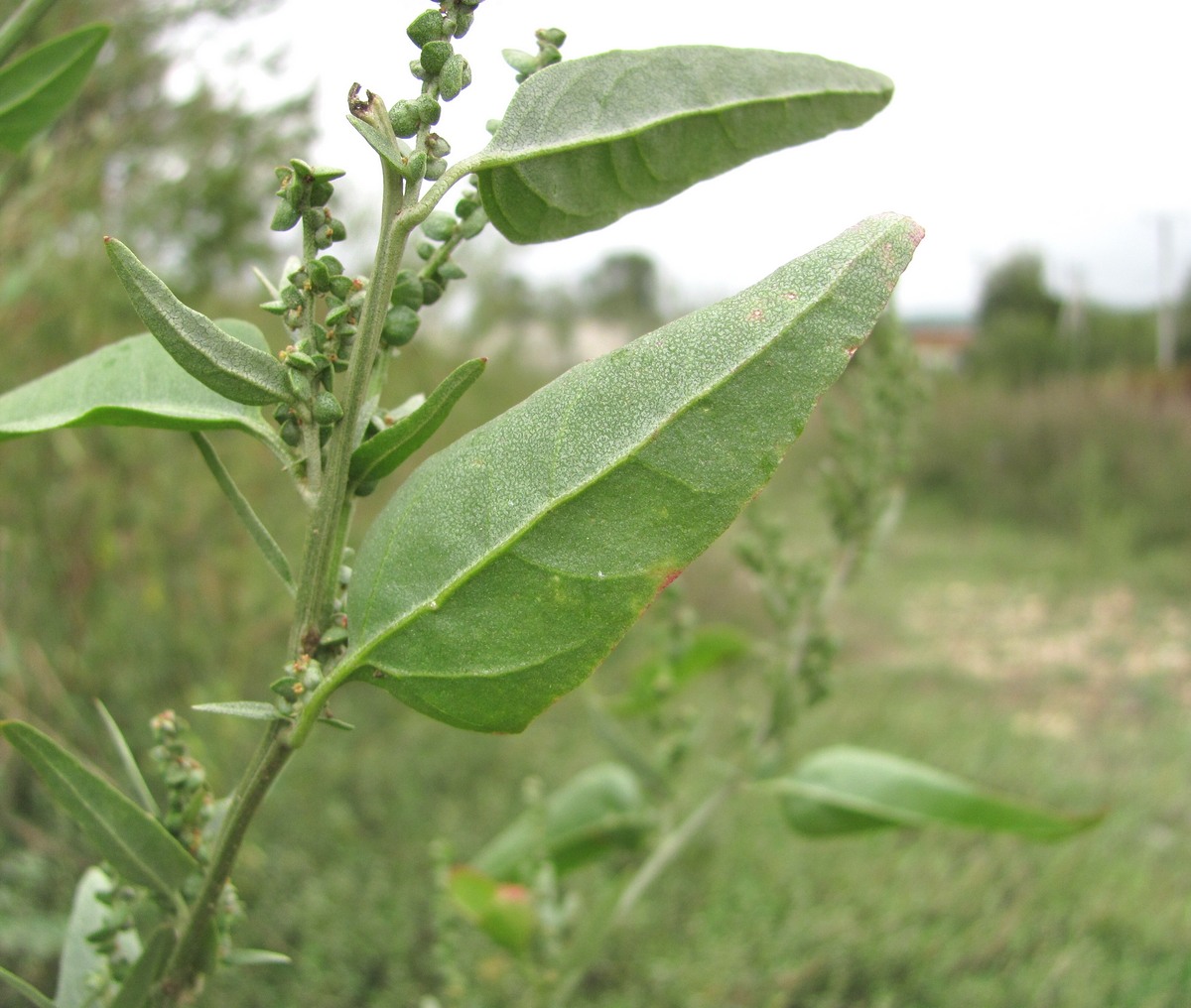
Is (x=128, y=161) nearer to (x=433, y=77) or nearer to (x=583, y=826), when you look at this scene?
(x=583, y=826)

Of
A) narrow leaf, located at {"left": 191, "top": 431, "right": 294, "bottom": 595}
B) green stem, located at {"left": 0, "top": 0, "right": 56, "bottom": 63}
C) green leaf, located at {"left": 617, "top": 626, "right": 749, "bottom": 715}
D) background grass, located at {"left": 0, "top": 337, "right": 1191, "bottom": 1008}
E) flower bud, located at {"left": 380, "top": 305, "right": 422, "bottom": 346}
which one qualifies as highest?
green stem, located at {"left": 0, "top": 0, "right": 56, "bottom": 63}

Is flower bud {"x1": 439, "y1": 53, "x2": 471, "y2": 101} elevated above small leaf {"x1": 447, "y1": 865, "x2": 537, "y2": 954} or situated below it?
above

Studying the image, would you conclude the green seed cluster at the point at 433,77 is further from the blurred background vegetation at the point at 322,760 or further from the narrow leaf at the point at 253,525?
the blurred background vegetation at the point at 322,760

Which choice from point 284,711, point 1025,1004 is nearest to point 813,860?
point 1025,1004

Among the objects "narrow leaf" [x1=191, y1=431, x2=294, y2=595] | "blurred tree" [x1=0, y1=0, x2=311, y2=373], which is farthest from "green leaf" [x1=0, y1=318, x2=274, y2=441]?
"blurred tree" [x1=0, y1=0, x2=311, y2=373]

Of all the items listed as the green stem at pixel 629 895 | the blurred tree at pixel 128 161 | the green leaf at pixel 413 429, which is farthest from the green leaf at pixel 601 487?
the blurred tree at pixel 128 161

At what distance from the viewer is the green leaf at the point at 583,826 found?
960 millimetres

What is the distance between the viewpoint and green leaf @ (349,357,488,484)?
1.01ft

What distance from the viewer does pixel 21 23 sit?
1.36ft

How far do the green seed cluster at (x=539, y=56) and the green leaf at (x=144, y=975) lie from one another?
1.09 feet

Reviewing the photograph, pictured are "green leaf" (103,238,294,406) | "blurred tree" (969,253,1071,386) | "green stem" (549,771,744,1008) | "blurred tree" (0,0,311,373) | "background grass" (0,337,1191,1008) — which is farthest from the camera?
"blurred tree" (969,253,1071,386)

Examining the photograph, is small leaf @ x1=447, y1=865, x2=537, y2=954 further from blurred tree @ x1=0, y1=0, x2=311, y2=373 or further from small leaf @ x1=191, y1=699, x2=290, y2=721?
blurred tree @ x1=0, y1=0, x2=311, y2=373

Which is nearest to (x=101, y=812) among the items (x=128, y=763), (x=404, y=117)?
(x=128, y=763)

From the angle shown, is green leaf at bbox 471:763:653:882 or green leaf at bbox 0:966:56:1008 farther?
green leaf at bbox 471:763:653:882
